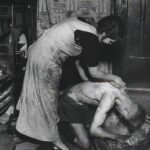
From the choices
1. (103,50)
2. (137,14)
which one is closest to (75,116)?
(103,50)

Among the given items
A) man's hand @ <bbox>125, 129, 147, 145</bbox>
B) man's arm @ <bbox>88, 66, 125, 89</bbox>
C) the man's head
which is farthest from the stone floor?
the man's head

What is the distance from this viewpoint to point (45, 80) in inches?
228

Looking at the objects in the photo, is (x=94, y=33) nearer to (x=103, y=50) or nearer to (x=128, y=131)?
(x=128, y=131)

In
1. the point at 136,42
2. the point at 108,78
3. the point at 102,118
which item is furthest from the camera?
the point at 136,42

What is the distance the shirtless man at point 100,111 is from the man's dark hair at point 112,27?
740mm

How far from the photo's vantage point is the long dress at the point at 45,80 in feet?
18.6

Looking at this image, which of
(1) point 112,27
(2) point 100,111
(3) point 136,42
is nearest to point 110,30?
(1) point 112,27

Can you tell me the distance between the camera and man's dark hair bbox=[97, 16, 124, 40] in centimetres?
538

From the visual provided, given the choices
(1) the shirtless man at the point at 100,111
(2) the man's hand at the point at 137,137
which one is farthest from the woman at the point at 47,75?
(2) the man's hand at the point at 137,137

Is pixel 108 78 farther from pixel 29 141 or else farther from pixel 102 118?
pixel 29 141

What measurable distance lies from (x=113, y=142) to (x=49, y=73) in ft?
4.63

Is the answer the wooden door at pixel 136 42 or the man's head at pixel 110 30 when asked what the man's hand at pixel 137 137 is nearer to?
the man's head at pixel 110 30

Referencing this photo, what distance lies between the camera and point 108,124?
589 cm

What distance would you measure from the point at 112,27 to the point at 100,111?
3.78 ft
